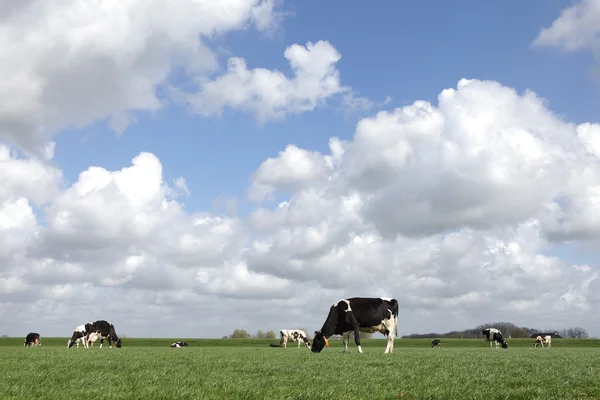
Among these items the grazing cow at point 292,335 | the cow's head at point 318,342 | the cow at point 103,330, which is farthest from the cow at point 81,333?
the cow's head at point 318,342

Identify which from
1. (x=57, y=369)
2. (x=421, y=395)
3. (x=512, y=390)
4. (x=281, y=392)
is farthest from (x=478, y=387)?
(x=57, y=369)

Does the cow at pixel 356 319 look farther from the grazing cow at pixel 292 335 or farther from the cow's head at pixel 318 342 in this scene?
the grazing cow at pixel 292 335

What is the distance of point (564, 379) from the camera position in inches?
509


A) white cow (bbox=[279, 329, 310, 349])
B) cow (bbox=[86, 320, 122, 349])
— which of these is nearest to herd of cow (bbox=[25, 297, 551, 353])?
cow (bbox=[86, 320, 122, 349])

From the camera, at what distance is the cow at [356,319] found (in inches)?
1219

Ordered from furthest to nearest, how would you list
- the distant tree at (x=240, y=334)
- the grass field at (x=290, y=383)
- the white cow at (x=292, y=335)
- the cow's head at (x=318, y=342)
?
the distant tree at (x=240, y=334) → the white cow at (x=292, y=335) → the cow's head at (x=318, y=342) → the grass field at (x=290, y=383)

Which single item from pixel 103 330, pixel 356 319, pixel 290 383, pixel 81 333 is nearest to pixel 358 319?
pixel 356 319

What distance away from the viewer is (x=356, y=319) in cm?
3112

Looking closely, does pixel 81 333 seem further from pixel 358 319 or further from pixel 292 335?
pixel 358 319

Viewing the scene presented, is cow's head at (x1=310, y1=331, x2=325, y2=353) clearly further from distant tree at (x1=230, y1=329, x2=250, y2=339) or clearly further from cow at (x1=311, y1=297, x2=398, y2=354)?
distant tree at (x1=230, y1=329, x2=250, y2=339)

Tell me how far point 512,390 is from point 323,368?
587 centimetres

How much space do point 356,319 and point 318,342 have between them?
269cm

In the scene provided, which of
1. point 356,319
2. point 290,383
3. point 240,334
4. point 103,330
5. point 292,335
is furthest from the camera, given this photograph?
point 240,334

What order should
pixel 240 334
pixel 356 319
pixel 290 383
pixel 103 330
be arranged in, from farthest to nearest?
pixel 240 334 < pixel 103 330 < pixel 356 319 < pixel 290 383
